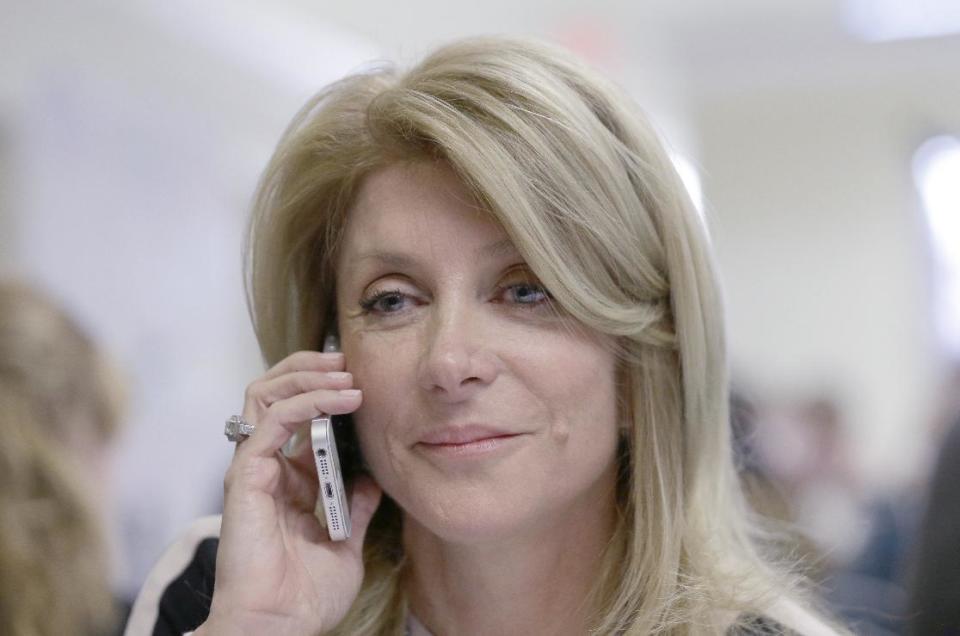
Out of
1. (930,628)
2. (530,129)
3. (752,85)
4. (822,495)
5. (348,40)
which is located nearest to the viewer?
(530,129)

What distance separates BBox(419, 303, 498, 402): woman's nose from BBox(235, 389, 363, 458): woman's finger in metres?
0.12

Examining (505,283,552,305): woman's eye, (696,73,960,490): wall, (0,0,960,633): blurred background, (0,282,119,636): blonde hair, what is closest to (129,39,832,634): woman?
(505,283,552,305): woman's eye

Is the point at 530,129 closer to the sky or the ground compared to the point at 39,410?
closer to the sky

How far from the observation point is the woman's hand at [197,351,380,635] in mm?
1331

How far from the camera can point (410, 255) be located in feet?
4.43

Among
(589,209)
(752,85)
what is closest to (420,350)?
(589,209)

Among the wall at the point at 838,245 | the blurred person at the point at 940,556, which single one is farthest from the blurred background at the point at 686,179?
the blurred person at the point at 940,556

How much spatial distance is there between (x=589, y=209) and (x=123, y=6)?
1.57 meters

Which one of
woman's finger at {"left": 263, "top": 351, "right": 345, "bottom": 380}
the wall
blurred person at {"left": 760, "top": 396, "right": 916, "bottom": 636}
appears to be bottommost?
blurred person at {"left": 760, "top": 396, "right": 916, "bottom": 636}

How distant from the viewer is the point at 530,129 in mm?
1308

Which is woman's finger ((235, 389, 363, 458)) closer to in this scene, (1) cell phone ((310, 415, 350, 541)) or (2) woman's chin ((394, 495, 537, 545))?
(1) cell phone ((310, 415, 350, 541))

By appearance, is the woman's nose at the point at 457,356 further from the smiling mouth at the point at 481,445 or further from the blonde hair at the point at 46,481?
the blonde hair at the point at 46,481

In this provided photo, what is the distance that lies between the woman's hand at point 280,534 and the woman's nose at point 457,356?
0.14m

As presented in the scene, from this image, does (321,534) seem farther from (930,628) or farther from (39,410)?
(930,628)
